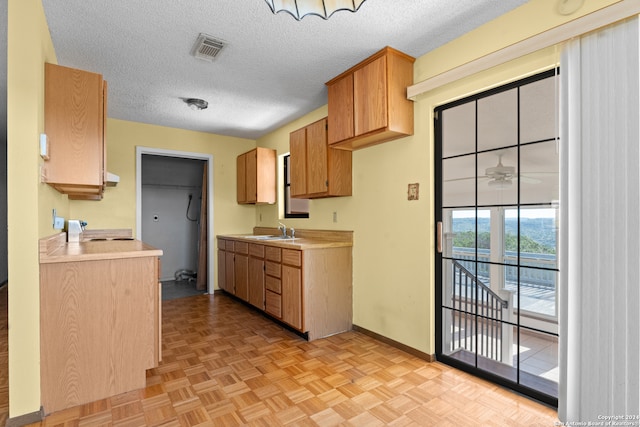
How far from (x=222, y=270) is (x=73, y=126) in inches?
115

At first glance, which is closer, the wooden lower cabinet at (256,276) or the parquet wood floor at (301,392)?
the parquet wood floor at (301,392)

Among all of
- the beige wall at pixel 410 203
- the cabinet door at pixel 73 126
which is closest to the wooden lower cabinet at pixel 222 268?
the beige wall at pixel 410 203

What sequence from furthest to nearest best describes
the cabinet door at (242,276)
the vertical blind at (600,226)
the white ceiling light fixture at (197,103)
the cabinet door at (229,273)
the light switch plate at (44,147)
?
1. the cabinet door at (229,273)
2. the cabinet door at (242,276)
3. the white ceiling light fixture at (197,103)
4. the light switch plate at (44,147)
5. the vertical blind at (600,226)

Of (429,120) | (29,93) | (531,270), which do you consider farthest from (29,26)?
(531,270)

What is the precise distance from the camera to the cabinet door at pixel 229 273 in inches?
172

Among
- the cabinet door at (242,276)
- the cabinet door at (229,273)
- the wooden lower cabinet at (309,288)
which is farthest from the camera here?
the cabinet door at (229,273)

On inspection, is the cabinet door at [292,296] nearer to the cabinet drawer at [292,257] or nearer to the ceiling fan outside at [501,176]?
the cabinet drawer at [292,257]

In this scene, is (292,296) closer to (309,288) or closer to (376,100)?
(309,288)

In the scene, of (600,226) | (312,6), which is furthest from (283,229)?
(312,6)

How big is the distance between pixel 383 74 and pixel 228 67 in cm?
128

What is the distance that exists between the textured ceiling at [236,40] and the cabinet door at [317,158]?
37 centimetres

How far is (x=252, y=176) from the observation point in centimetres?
461

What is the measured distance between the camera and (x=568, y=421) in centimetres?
174

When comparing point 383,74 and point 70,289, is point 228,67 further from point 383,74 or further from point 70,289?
point 70,289
